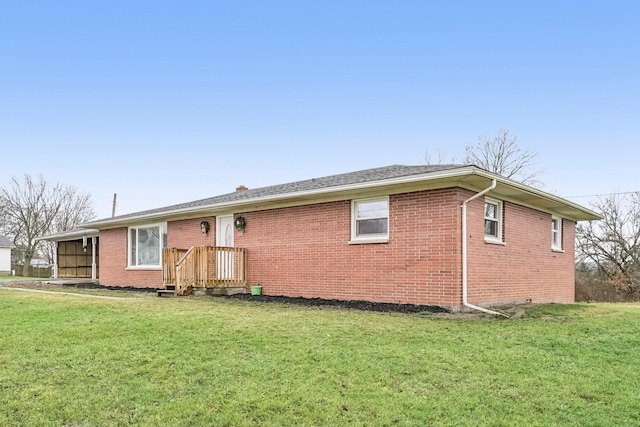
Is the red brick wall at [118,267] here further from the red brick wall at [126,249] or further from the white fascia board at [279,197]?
the white fascia board at [279,197]

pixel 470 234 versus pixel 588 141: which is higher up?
pixel 588 141

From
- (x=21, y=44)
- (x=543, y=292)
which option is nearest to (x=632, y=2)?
(x=543, y=292)

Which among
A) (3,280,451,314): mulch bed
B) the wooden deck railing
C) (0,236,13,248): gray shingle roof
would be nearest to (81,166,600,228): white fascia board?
the wooden deck railing

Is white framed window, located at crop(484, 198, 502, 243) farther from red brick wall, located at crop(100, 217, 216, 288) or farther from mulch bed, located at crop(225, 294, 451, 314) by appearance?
red brick wall, located at crop(100, 217, 216, 288)

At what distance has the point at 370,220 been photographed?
422 inches

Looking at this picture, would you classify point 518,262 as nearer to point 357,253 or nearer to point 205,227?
point 357,253

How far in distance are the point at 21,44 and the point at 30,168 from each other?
29.5 m

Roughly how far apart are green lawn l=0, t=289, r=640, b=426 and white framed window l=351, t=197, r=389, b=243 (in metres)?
2.94

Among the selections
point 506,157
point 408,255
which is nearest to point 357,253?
point 408,255

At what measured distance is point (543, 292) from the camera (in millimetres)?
12891

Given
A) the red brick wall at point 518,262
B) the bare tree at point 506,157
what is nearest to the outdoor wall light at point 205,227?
the red brick wall at point 518,262

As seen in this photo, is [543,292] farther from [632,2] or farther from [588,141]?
[588,141]

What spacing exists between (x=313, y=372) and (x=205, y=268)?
8.04m

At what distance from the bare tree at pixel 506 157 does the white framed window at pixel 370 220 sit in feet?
71.1
